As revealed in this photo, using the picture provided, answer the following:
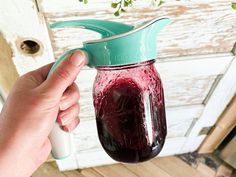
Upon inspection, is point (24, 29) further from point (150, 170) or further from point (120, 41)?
point (150, 170)

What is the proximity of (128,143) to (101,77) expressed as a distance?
0.41 ft

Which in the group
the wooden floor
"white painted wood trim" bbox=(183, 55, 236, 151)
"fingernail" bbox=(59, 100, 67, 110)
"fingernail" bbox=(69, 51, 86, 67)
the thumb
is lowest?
the wooden floor

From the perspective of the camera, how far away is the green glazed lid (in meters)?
0.36

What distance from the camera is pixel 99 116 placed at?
1.69ft

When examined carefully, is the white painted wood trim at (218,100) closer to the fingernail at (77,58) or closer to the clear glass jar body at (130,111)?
the clear glass jar body at (130,111)

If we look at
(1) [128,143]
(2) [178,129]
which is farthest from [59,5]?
(2) [178,129]

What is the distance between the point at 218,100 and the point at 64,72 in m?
0.52

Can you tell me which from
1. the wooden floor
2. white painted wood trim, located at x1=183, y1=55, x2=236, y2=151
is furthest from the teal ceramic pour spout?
the wooden floor

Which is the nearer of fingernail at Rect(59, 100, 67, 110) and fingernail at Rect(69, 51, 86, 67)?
fingernail at Rect(69, 51, 86, 67)

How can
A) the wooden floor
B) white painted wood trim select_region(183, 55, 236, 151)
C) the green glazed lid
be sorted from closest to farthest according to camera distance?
the green glazed lid → white painted wood trim select_region(183, 55, 236, 151) → the wooden floor

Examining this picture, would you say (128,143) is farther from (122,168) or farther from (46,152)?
(122,168)

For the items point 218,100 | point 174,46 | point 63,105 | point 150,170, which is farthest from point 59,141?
point 150,170

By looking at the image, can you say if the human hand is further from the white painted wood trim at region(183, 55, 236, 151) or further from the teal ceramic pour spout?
the white painted wood trim at region(183, 55, 236, 151)

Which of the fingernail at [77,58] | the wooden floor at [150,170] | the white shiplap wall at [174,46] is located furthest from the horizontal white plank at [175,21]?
the wooden floor at [150,170]
